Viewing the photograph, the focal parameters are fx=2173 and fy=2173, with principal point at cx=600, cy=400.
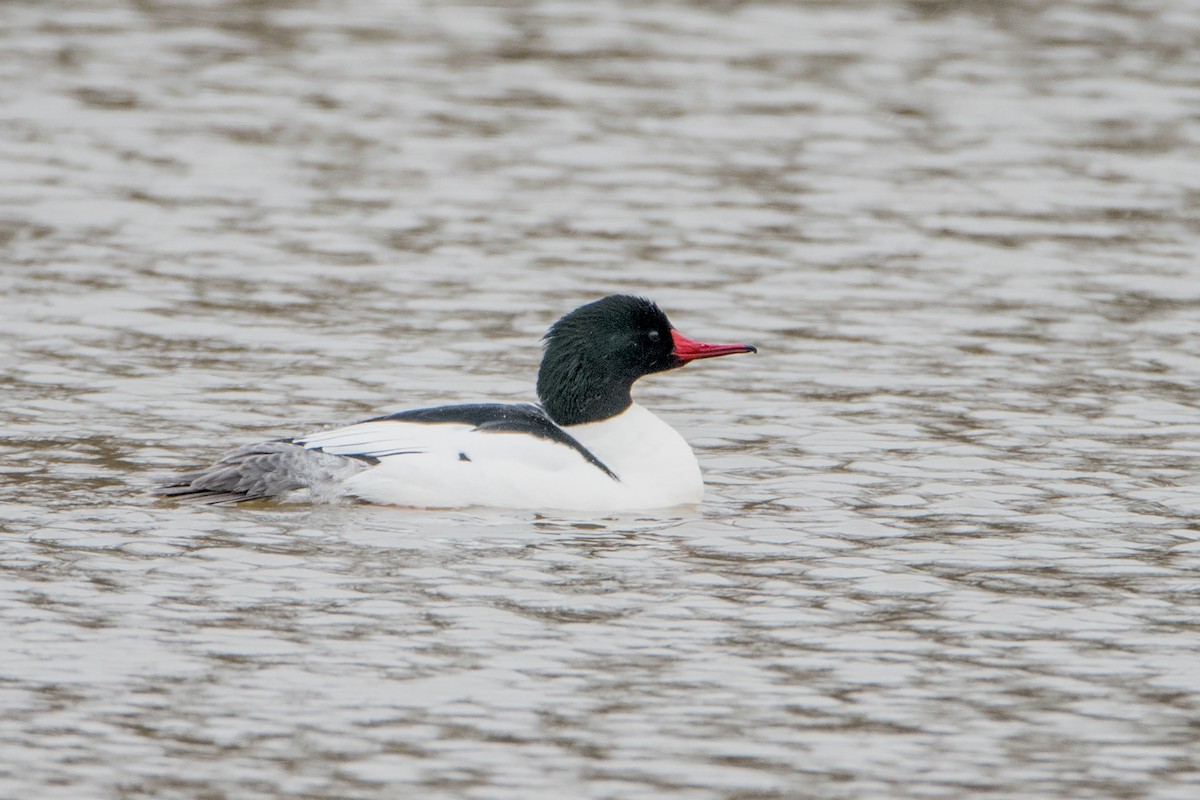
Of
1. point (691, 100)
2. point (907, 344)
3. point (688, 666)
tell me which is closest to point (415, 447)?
point (688, 666)

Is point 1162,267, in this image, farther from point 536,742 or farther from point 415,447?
point 536,742

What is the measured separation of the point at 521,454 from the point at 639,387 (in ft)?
11.4

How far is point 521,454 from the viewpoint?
11391 millimetres

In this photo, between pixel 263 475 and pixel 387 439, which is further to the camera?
pixel 387 439

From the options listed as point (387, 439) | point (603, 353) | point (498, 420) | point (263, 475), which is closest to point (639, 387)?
point (603, 353)

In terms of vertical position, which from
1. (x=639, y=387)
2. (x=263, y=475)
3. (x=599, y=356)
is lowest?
(x=639, y=387)

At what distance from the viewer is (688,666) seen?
891cm

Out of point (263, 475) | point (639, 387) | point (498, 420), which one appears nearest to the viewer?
point (263, 475)

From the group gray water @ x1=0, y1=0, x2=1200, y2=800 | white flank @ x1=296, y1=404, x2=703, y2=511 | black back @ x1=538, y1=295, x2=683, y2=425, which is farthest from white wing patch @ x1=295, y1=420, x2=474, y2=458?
black back @ x1=538, y1=295, x2=683, y2=425

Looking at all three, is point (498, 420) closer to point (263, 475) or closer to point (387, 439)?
point (387, 439)

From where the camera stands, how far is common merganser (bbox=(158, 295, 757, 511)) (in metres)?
11.4

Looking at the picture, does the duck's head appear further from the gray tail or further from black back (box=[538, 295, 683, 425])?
the gray tail

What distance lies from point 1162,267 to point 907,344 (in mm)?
2871

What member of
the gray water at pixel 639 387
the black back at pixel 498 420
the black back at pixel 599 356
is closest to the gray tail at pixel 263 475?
the gray water at pixel 639 387
